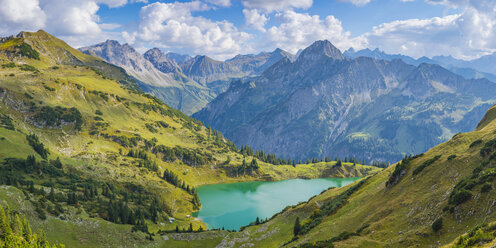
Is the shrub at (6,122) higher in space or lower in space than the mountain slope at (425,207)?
higher

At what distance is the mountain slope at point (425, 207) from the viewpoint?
38.5m

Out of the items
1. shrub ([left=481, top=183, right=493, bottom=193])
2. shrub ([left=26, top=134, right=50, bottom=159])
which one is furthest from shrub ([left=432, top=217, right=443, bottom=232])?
shrub ([left=26, top=134, right=50, bottom=159])

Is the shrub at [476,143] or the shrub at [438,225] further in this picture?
the shrub at [476,143]

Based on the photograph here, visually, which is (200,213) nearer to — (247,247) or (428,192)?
(247,247)

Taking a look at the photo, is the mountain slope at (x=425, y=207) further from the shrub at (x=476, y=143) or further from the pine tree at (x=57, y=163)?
the pine tree at (x=57, y=163)

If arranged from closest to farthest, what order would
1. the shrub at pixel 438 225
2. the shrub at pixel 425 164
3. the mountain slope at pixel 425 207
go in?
1. the mountain slope at pixel 425 207
2. the shrub at pixel 438 225
3. the shrub at pixel 425 164

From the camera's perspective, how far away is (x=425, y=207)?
155ft

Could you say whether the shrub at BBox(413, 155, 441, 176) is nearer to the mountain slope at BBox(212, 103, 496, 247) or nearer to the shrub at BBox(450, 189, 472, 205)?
the mountain slope at BBox(212, 103, 496, 247)

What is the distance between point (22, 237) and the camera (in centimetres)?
6384

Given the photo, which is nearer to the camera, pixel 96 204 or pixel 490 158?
pixel 490 158

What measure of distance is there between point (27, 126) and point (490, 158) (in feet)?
793

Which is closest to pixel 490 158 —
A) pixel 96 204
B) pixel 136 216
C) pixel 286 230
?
pixel 286 230

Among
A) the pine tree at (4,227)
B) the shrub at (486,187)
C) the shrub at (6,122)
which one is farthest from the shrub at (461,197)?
the shrub at (6,122)

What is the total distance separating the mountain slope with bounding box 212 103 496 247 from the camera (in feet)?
126
